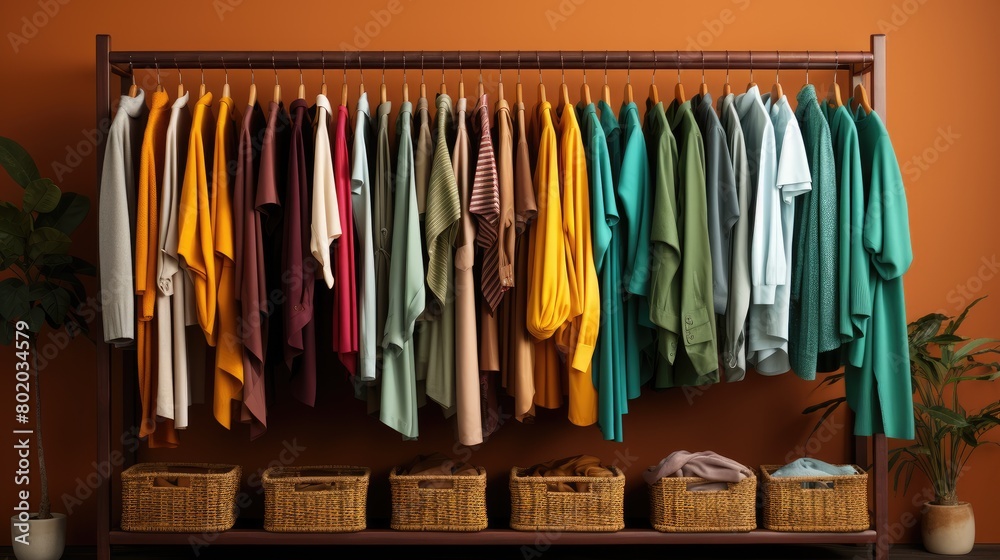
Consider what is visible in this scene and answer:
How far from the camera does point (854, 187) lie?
276 cm

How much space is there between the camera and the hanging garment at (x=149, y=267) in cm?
273

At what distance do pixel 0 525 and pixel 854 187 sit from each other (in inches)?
131

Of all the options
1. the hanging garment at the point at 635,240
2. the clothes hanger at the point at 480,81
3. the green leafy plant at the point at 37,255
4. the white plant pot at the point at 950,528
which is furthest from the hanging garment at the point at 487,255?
the white plant pot at the point at 950,528

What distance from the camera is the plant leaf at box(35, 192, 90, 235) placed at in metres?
3.04

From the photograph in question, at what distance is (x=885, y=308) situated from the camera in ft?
9.17

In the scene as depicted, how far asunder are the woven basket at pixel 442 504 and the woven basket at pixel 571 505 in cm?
14

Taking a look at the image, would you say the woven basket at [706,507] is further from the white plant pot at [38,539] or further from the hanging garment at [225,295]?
the white plant pot at [38,539]

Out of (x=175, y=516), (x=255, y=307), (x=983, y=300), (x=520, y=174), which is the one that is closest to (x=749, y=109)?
(x=520, y=174)

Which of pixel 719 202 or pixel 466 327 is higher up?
pixel 719 202

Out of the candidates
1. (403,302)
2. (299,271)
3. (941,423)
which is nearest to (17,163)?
(299,271)

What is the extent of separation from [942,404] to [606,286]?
1478 millimetres

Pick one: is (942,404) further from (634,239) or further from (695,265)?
(634,239)

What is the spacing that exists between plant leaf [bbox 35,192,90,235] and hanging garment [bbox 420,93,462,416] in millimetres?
1271

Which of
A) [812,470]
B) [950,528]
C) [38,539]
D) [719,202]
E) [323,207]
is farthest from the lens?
[950,528]
